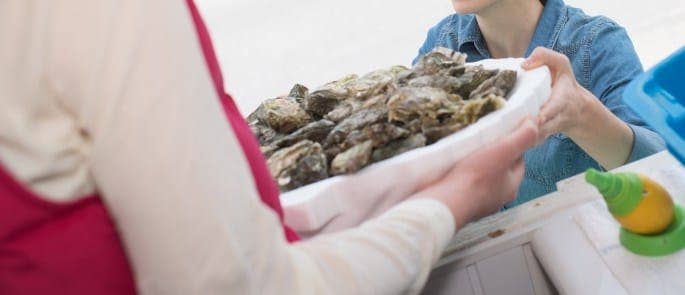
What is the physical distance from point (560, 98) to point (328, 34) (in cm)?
215

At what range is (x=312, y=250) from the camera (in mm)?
471

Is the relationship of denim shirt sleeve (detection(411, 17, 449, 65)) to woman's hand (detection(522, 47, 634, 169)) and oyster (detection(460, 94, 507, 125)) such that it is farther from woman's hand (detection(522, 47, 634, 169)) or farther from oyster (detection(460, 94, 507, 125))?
oyster (detection(460, 94, 507, 125))

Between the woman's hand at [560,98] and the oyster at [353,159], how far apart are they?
0.21 m

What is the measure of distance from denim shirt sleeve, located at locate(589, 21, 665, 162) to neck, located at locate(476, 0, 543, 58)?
126 mm

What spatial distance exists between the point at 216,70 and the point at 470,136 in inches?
10.5

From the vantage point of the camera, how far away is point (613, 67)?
106cm

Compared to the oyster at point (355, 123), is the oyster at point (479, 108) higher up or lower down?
lower down

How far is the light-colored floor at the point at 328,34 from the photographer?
8.27 feet

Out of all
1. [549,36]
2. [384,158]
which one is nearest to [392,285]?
[384,158]

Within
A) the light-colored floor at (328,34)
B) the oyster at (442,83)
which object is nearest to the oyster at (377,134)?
the oyster at (442,83)

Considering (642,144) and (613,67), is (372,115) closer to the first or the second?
(642,144)

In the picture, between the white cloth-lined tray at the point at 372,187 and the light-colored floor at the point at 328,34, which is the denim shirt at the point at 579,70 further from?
the light-colored floor at the point at 328,34

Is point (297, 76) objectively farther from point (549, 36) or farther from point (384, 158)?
point (384, 158)

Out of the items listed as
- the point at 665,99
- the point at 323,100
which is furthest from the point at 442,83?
the point at 665,99
